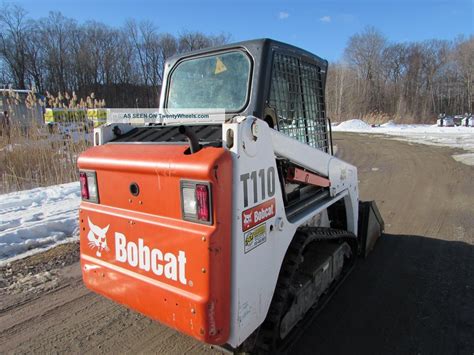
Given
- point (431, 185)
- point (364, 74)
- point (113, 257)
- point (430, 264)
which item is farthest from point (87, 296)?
point (364, 74)

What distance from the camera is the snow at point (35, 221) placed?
4.35 meters

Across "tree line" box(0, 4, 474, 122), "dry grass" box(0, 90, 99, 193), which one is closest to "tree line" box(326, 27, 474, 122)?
"tree line" box(0, 4, 474, 122)

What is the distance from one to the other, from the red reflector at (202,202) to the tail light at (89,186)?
38.1 inches

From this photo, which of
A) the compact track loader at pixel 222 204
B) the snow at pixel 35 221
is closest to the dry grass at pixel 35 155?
the snow at pixel 35 221

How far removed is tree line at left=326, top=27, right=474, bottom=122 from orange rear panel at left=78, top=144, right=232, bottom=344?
48.1 m

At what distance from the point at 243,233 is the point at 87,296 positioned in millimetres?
2172

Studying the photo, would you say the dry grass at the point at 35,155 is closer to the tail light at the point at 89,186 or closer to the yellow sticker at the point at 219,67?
the tail light at the point at 89,186

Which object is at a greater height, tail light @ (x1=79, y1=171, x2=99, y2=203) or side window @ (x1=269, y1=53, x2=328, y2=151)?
side window @ (x1=269, y1=53, x2=328, y2=151)

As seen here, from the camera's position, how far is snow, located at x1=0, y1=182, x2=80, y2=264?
14.3 feet

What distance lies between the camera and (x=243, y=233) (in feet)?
6.44

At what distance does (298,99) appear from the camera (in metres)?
3.08

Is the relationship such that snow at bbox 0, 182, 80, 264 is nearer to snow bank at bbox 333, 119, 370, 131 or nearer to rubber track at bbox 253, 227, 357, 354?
rubber track at bbox 253, 227, 357, 354

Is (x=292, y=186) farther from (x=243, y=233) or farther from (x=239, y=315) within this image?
(x=239, y=315)

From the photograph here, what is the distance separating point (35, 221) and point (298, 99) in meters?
4.11
